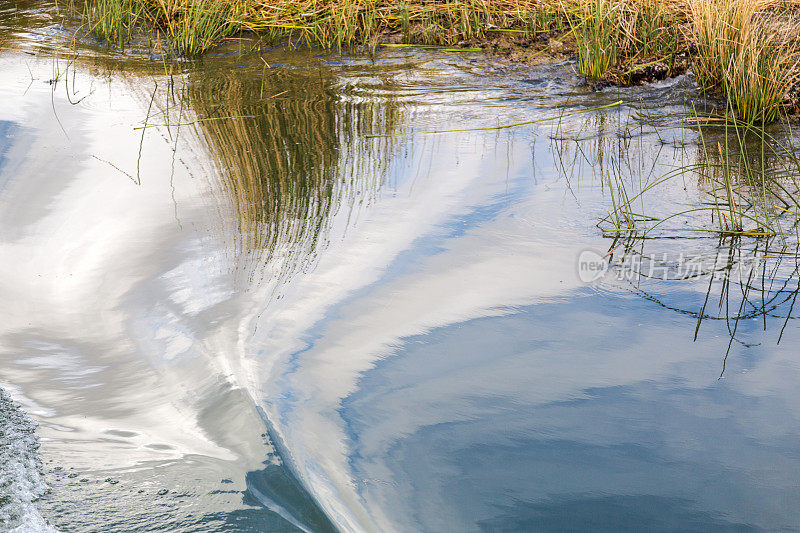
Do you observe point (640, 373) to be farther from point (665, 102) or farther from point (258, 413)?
point (665, 102)

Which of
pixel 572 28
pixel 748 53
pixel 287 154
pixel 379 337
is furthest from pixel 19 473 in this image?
pixel 572 28

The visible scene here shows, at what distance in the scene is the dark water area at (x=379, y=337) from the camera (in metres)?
1.48

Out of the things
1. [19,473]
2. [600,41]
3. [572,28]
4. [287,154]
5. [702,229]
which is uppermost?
[572,28]

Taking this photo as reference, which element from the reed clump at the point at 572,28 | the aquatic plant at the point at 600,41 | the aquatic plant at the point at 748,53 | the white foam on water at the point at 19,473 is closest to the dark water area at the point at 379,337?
the white foam on water at the point at 19,473

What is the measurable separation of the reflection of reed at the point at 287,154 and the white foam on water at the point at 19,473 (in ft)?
2.72

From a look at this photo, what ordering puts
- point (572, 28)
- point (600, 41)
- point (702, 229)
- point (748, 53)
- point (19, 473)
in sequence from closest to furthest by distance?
1. point (19, 473)
2. point (702, 229)
3. point (748, 53)
4. point (600, 41)
5. point (572, 28)

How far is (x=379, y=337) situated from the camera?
2018 millimetres

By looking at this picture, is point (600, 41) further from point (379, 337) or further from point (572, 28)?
point (379, 337)

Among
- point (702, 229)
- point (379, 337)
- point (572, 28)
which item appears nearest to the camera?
point (379, 337)

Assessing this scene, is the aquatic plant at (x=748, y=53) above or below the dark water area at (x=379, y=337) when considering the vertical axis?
above

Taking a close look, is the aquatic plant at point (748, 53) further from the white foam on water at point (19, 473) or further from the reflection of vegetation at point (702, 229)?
the white foam on water at point (19, 473)

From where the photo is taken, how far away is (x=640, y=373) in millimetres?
1847

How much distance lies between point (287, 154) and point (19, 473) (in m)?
2.08

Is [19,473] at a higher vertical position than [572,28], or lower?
lower
